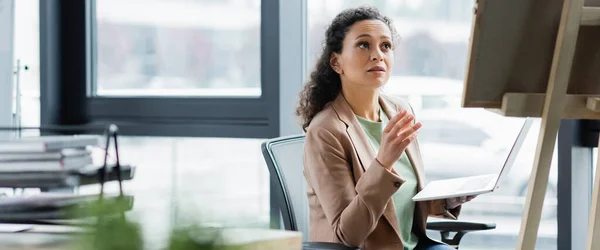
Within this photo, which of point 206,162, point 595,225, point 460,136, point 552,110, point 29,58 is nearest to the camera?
point 552,110

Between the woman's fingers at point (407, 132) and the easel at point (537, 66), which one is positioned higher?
the easel at point (537, 66)

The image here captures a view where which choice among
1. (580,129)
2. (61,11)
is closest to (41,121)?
(61,11)

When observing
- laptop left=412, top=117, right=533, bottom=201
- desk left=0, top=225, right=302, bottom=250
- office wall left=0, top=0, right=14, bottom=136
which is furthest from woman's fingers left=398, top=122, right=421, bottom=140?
office wall left=0, top=0, right=14, bottom=136

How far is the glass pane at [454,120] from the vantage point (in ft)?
9.63

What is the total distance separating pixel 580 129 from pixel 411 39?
0.73 m

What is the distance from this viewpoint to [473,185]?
6.92 ft

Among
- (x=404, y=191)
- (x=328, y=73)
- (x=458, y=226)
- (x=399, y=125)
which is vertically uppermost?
(x=328, y=73)

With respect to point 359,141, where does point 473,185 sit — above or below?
below

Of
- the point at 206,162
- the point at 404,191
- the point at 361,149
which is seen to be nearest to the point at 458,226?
the point at 404,191

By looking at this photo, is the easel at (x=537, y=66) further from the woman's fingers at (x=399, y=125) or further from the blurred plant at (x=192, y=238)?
the blurred plant at (x=192, y=238)

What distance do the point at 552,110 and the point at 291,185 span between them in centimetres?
80

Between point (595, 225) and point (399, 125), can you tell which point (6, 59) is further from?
point (595, 225)

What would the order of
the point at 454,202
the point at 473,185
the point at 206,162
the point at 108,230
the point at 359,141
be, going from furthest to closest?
the point at 206,162 < the point at 454,202 < the point at 359,141 < the point at 473,185 < the point at 108,230

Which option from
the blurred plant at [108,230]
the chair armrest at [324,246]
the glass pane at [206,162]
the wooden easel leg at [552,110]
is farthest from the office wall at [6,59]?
the blurred plant at [108,230]
